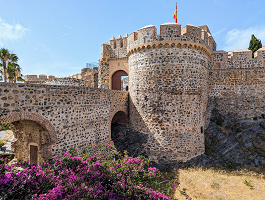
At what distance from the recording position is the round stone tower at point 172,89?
1116cm

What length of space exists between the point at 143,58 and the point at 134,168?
27.2ft

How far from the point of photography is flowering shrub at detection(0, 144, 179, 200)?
4.66 metres

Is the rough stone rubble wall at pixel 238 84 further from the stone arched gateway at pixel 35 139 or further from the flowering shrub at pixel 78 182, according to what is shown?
the stone arched gateway at pixel 35 139

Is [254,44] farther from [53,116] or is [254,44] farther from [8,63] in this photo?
[8,63]

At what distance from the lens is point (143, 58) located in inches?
468

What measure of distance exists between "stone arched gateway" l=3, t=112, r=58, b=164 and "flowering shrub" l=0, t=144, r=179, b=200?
2468mm

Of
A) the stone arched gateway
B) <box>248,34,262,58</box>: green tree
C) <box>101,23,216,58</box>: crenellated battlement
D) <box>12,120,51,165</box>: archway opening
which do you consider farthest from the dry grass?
<box>248,34,262,58</box>: green tree

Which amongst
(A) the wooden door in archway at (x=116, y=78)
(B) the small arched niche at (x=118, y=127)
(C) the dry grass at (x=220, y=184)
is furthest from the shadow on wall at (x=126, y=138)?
(A) the wooden door in archway at (x=116, y=78)

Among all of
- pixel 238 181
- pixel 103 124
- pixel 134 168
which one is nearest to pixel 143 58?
pixel 103 124

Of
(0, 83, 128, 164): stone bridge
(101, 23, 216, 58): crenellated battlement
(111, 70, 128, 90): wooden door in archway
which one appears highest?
(101, 23, 216, 58): crenellated battlement

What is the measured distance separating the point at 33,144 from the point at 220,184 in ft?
37.1

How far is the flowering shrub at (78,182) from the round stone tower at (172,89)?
5.60 m

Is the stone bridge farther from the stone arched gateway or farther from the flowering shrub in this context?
the flowering shrub

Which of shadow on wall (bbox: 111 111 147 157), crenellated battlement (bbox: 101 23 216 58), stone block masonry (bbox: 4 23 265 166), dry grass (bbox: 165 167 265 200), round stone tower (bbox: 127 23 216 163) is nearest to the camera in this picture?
stone block masonry (bbox: 4 23 265 166)
